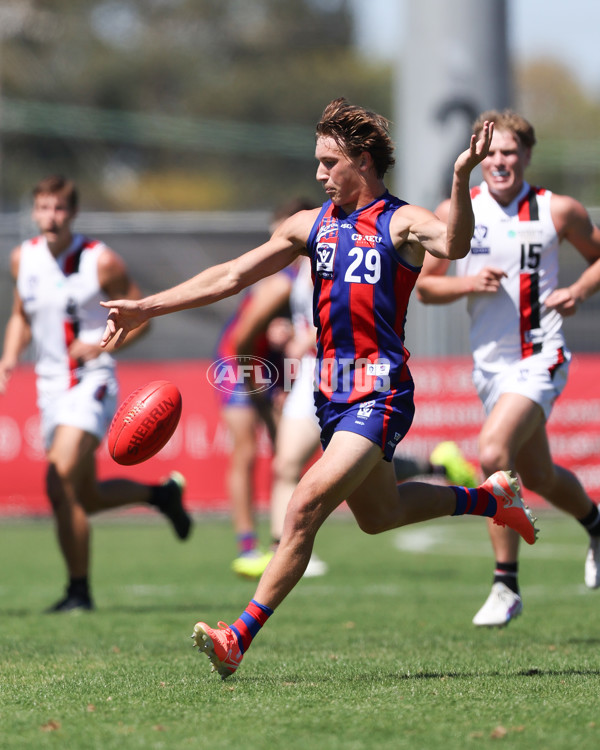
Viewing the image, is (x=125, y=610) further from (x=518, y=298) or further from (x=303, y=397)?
(x=518, y=298)

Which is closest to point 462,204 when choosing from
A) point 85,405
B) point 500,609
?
point 500,609

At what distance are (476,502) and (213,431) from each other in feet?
28.5

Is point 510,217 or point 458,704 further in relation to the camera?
point 510,217

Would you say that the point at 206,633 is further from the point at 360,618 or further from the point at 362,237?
the point at 360,618

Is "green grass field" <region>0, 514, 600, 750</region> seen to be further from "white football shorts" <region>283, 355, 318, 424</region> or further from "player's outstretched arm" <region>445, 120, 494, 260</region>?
"player's outstretched arm" <region>445, 120, 494, 260</region>

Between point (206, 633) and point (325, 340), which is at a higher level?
point (325, 340)

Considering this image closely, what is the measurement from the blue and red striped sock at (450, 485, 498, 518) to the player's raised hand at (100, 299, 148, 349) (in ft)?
5.24

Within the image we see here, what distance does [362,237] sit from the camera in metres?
5.40

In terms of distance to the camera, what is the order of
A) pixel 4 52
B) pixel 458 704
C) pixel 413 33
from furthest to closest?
pixel 4 52 → pixel 413 33 → pixel 458 704

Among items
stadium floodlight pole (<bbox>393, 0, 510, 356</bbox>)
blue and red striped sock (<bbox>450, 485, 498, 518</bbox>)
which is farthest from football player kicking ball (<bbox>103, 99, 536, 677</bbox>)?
stadium floodlight pole (<bbox>393, 0, 510, 356</bbox>)

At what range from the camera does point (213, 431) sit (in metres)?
14.3

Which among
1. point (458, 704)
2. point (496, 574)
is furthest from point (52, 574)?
point (458, 704)

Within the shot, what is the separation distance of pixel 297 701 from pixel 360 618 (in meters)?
2.82

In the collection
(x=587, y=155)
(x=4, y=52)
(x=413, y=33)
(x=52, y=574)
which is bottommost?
(x=52, y=574)
